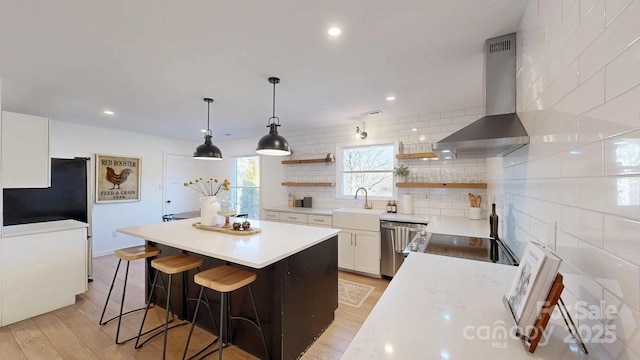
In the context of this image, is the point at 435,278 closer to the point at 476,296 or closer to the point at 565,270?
the point at 476,296

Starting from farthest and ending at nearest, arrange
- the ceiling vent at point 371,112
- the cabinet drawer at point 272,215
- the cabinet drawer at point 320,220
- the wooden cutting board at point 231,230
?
the cabinet drawer at point 272,215, the cabinet drawer at point 320,220, the ceiling vent at point 371,112, the wooden cutting board at point 231,230

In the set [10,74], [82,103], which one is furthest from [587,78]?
[82,103]

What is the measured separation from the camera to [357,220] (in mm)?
3633

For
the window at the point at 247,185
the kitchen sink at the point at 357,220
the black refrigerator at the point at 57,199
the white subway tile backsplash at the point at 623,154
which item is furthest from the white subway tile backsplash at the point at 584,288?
the window at the point at 247,185

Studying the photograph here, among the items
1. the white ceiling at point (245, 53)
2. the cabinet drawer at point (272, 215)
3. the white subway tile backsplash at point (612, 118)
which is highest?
the white ceiling at point (245, 53)

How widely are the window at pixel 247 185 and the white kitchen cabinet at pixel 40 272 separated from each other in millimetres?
3067

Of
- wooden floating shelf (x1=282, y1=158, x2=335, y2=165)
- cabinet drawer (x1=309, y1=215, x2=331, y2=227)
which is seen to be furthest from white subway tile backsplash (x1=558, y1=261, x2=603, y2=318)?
wooden floating shelf (x1=282, y1=158, x2=335, y2=165)

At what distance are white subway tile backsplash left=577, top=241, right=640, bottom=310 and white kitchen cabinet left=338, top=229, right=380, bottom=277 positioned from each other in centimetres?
278

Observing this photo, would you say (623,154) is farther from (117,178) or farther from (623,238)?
(117,178)

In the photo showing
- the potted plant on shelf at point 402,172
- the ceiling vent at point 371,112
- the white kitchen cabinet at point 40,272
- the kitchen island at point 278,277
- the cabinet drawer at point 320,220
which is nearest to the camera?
the kitchen island at point 278,277

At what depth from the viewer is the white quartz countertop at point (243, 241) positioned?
165 centimetres

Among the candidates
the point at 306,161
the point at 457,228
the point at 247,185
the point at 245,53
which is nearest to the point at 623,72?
the point at 245,53

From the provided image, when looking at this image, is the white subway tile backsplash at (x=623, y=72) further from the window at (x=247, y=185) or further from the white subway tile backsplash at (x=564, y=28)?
the window at (x=247, y=185)

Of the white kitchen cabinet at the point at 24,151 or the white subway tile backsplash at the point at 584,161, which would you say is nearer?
the white subway tile backsplash at the point at 584,161
